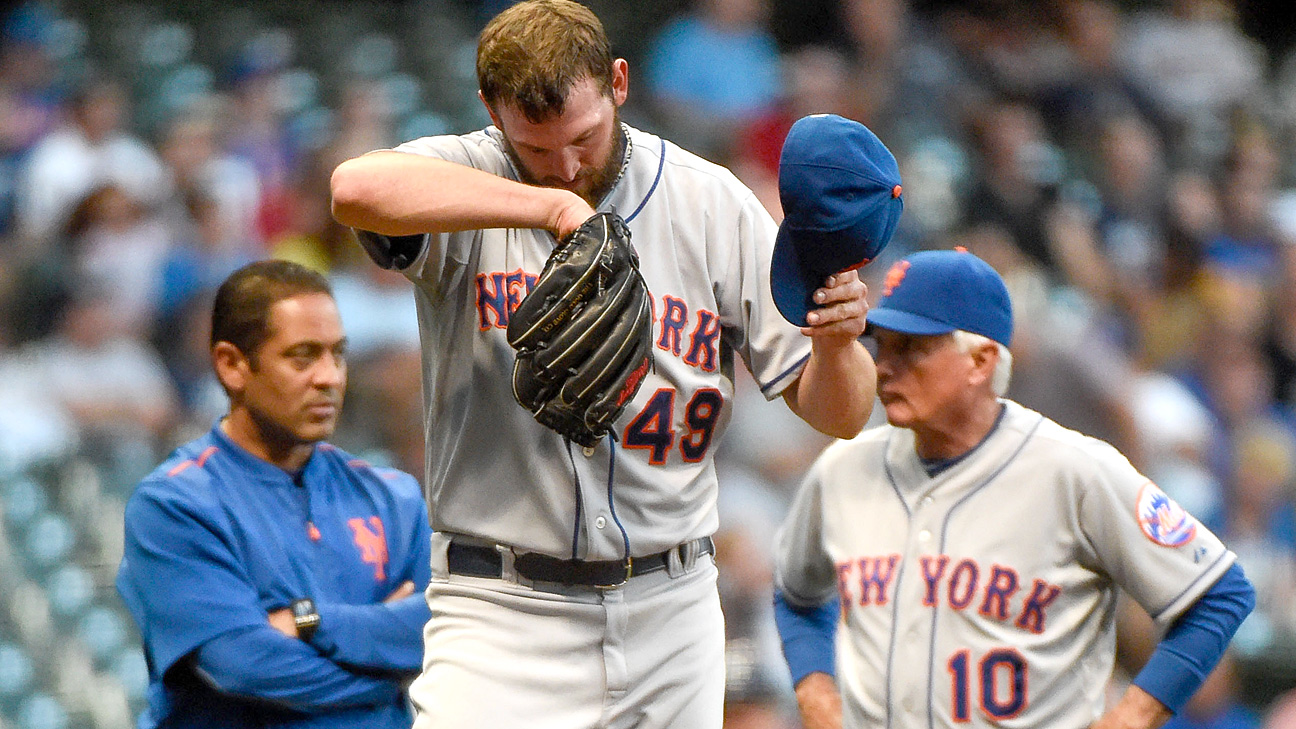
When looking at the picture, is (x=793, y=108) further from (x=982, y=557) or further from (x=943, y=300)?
(x=982, y=557)

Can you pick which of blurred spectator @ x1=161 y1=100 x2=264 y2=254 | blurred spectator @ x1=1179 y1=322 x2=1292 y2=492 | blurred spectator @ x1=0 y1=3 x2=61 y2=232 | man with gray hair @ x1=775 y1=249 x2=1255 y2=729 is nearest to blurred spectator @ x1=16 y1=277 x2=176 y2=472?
blurred spectator @ x1=161 y1=100 x2=264 y2=254

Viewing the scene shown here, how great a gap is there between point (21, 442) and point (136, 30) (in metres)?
3.33

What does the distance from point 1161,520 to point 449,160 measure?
1606 millimetres

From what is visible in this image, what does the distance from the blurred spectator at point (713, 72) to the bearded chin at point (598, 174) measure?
204 inches

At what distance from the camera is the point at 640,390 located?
8.39 feet

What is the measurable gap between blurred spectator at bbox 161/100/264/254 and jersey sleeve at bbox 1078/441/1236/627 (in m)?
4.30

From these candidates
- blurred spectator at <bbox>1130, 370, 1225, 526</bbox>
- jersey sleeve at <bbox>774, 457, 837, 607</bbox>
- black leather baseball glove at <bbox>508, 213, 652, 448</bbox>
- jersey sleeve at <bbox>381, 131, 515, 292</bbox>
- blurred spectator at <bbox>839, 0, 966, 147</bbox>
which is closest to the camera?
black leather baseball glove at <bbox>508, 213, 652, 448</bbox>

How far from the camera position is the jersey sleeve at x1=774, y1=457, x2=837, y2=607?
342cm

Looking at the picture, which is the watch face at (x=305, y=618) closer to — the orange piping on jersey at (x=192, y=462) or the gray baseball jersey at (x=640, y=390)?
A: the orange piping on jersey at (x=192, y=462)

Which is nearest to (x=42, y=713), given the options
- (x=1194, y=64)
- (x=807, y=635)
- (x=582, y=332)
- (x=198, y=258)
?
(x=198, y=258)

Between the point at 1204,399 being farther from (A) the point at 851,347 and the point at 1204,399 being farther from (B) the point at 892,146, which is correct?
(A) the point at 851,347

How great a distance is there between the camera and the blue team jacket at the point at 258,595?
3021 millimetres

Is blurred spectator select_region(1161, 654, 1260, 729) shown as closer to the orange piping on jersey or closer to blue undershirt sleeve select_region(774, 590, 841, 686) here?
blue undershirt sleeve select_region(774, 590, 841, 686)

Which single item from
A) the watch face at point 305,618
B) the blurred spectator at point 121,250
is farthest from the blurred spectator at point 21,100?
the watch face at point 305,618
